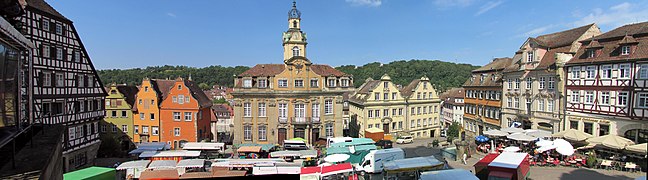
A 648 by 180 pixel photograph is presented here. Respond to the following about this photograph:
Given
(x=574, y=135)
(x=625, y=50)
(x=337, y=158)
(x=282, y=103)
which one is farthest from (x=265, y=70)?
(x=625, y=50)

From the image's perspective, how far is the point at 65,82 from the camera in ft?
67.3

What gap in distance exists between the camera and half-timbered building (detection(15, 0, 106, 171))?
59.7 ft

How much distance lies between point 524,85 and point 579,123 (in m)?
5.76

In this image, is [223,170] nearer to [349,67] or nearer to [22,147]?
[22,147]

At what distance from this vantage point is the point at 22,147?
14.9 ft

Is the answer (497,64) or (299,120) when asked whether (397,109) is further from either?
(299,120)

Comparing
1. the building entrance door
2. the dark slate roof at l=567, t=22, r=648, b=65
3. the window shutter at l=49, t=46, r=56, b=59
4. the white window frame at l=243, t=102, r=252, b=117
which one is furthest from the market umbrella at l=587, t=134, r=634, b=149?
the window shutter at l=49, t=46, r=56, b=59

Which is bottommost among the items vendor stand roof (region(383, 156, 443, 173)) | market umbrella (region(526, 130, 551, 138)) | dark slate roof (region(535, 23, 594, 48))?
vendor stand roof (region(383, 156, 443, 173))

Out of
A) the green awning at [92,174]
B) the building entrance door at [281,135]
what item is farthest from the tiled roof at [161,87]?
the green awning at [92,174]

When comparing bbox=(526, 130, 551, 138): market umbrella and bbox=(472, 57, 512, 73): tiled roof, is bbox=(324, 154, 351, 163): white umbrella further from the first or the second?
bbox=(472, 57, 512, 73): tiled roof

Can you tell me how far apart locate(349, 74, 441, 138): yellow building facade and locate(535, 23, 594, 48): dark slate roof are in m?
13.9

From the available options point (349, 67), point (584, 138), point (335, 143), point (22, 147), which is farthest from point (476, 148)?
point (349, 67)

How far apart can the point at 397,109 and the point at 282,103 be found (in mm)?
14929

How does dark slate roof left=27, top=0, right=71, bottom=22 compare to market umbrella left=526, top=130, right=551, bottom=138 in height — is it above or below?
above
